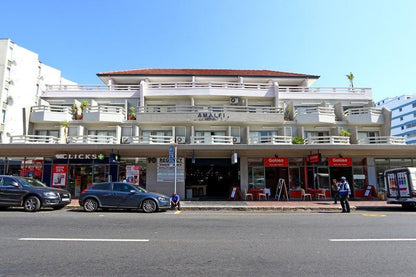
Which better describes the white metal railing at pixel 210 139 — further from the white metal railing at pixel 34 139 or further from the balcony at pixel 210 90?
the white metal railing at pixel 34 139

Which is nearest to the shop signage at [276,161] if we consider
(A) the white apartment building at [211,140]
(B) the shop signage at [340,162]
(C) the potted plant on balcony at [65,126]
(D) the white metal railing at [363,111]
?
(A) the white apartment building at [211,140]

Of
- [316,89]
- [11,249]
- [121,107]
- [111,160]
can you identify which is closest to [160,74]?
[121,107]

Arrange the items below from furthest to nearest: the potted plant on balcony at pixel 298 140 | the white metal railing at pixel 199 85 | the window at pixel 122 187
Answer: the white metal railing at pixel 199 85 < the potted plant on balcony at pixel 298 140 < the window at pixel 122 187

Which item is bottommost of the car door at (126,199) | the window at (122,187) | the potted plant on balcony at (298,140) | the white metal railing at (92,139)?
the car door at (126,199)

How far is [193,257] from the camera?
17.1 ft

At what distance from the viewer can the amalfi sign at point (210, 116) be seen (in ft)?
77.6

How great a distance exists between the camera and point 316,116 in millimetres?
24453

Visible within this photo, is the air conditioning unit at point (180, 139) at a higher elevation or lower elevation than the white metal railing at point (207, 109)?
lower

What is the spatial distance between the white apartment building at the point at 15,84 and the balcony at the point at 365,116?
2984cm

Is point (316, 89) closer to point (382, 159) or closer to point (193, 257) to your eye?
point (382, 159)

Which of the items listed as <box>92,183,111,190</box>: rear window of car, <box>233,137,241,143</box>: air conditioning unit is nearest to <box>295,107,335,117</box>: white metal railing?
<box>233,137,241,143</box>: air conditioning unit

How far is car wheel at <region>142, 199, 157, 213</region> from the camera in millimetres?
12773

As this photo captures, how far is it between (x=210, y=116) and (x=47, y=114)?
14.3 meters

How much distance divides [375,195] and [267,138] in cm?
921
